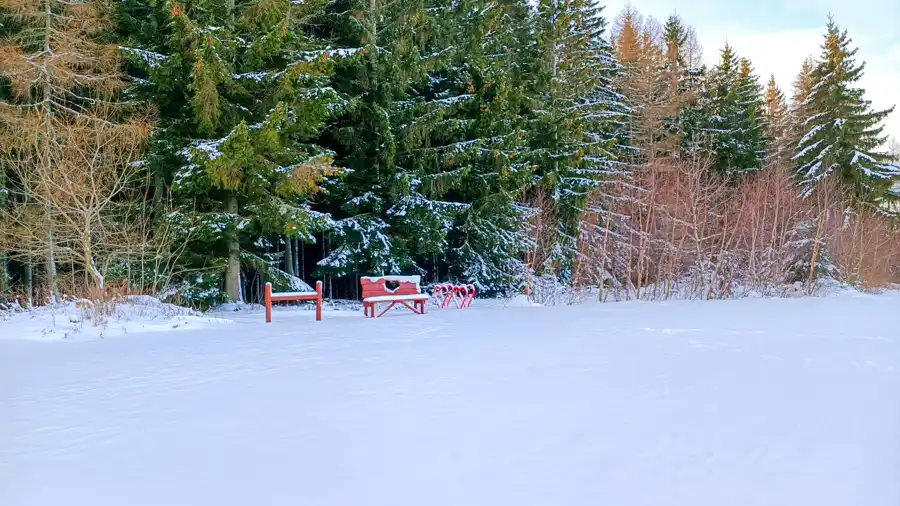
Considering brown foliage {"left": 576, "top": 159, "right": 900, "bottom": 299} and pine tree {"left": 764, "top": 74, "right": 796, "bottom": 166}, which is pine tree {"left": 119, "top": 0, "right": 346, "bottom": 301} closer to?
brown foliage {"left": 576, "top": 159, "right": 900, "bottom": 299}

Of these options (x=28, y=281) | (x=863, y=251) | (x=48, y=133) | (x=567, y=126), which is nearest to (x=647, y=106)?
(x=567, y=126)

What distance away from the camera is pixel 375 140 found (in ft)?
49.6

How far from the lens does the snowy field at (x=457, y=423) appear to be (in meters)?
2.74

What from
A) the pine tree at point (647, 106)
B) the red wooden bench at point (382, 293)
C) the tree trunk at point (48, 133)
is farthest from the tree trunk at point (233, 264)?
the pine tree at point (647, 106)

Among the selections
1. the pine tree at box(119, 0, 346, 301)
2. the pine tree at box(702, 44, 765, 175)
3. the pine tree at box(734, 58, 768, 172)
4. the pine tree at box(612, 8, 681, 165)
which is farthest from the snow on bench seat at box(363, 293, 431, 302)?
the pine tree at box(734, 58, 768, 172)

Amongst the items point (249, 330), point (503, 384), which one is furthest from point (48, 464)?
point (249, 330)

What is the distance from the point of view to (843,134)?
963 inches

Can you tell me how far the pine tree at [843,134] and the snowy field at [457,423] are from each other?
2103 centimetres

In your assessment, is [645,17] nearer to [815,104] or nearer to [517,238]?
[815,104]

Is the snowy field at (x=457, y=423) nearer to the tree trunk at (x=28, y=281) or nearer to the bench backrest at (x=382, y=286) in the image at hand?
the bench backrest at (x=382, y=286)

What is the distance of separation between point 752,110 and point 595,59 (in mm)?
10639

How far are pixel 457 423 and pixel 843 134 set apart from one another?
89.1 ft

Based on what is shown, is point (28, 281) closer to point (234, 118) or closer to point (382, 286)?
point (234, 118)

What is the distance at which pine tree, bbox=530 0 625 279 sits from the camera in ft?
60.5
